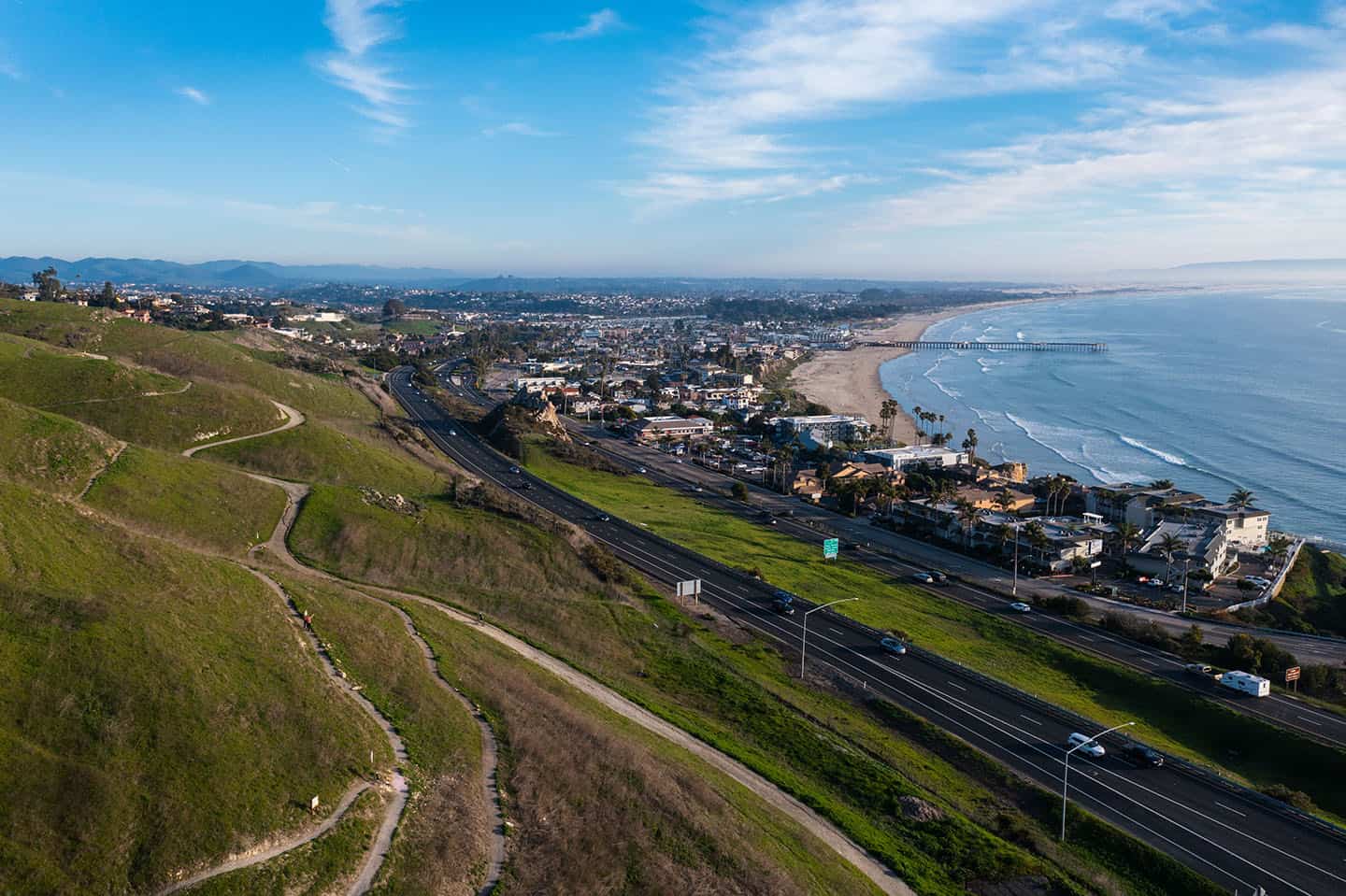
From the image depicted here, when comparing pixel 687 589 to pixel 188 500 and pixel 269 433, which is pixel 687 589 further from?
pixel 269 433

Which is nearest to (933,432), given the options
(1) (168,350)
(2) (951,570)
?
(2) (951,570)

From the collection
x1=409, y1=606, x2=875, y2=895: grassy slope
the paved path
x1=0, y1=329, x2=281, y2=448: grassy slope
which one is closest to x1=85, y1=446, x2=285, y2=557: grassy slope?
the paved path

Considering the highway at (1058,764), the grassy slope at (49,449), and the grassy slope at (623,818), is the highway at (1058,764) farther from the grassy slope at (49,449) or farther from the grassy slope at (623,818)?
the grassy slope at (49,449)

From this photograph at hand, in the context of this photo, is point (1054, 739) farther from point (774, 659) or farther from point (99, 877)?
point (99, 877)

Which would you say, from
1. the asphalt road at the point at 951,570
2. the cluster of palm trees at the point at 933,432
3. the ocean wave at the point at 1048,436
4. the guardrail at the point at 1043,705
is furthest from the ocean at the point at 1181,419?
the guardrail at the point at 1043,705

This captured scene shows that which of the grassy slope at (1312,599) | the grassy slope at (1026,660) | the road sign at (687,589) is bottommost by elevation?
the grassy slope at (1312,599)
